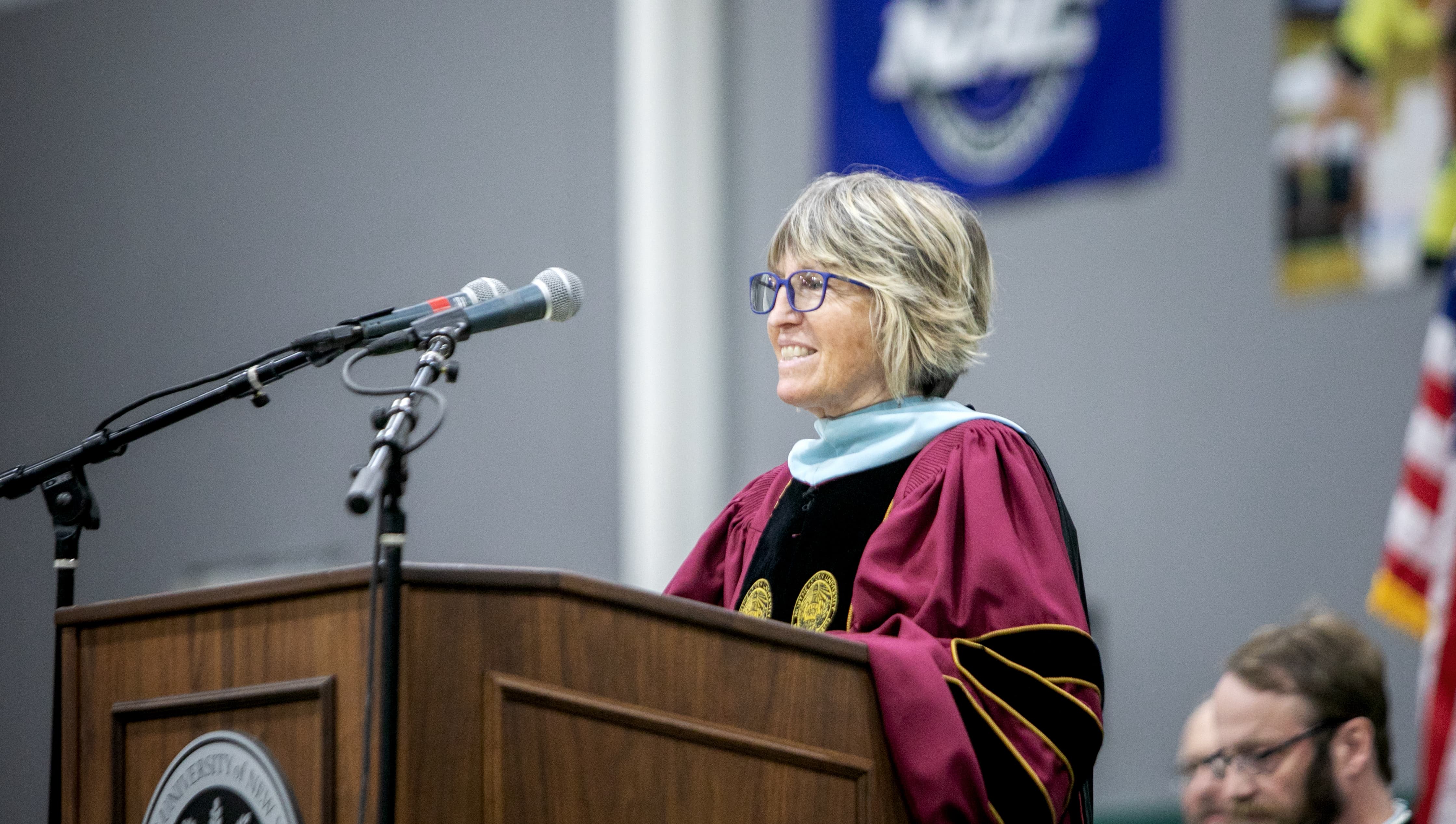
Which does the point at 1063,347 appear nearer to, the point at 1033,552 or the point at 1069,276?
the point at 1069,276

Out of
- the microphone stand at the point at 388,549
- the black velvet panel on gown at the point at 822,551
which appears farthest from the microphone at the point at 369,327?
the black velvet panel on gown at the point at 822,551

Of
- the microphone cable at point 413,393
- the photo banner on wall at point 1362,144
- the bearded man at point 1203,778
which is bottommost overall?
the bearded man at point 1203,778

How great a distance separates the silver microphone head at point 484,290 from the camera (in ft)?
A: 7.40

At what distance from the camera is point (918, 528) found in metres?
2.29

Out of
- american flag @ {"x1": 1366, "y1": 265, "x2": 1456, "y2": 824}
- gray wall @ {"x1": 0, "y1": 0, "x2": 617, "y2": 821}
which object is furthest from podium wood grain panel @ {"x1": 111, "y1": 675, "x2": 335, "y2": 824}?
gray wall @ {"x1": 0, "y1": 0, "x2": 617, "y2": 821}

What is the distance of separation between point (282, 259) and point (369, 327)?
6962 mm

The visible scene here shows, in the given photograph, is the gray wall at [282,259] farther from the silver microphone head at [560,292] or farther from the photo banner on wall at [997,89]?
the silver microphone head at [560,292]

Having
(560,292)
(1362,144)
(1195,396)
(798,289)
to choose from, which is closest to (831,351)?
(798,289)

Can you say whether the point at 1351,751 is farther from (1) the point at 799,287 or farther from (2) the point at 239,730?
(2) the point at 239,730

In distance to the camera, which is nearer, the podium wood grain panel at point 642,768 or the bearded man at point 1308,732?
the podium wood grain panel at point 642,768

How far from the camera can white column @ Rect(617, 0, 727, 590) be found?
24.8 ft

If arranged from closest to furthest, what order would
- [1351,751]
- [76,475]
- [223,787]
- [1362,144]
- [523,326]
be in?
[223,787] → [76,475] → [1351,751] → [1362,144] → [523,326]

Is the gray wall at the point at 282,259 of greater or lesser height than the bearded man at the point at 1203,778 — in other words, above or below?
above

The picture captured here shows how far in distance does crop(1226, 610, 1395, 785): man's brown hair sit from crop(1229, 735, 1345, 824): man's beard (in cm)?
7
